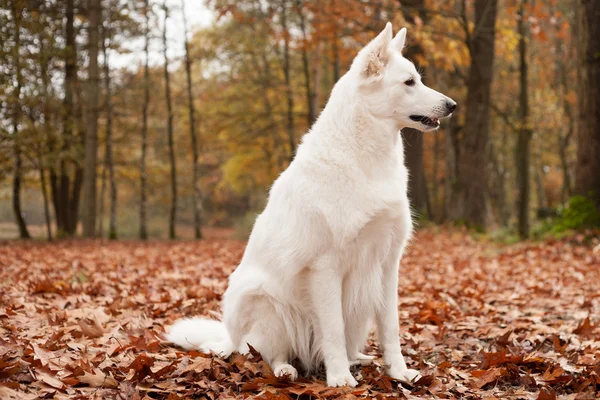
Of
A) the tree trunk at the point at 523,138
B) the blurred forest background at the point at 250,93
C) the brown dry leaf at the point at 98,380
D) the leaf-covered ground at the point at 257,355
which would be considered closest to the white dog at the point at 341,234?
the leaf-covered ground at the point at 257,355

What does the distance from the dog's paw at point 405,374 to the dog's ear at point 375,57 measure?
1953mm

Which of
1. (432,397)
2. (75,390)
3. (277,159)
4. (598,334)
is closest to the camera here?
(75,390)

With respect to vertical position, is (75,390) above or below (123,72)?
below

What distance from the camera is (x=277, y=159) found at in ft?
89.9

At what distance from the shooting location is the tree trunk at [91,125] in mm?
16469

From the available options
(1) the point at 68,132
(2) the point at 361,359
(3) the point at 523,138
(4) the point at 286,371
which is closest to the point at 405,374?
(2) the point at 361,359

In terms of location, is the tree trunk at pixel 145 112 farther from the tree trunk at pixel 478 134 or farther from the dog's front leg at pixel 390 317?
the dog's front leg at pixel 390 317

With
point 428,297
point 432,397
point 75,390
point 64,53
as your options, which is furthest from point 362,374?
point 64,53

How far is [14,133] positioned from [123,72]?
21.8 ft

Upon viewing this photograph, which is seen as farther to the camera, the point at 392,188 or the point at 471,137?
the point at 471,137

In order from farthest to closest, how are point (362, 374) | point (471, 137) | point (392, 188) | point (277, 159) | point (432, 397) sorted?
point (277, 159) < point (471, 137) < point (362, 374) < point (392, 188) < point (432, 397)

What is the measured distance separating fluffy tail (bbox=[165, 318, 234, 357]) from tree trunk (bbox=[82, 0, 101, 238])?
1406 cm

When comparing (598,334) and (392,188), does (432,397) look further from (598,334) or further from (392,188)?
(598,334)

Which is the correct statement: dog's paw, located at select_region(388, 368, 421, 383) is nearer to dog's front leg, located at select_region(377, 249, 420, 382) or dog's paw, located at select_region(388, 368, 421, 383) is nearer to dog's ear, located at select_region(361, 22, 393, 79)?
dog's front leg, located at select_region(377, 249, 420, 382)
